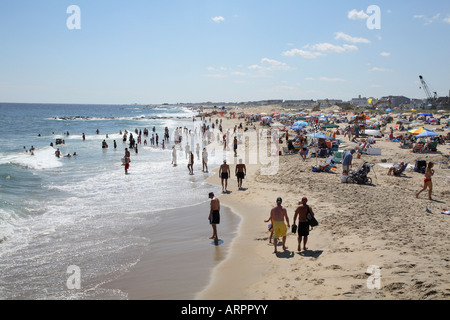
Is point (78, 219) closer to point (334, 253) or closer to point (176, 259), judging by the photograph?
point (176, 259)

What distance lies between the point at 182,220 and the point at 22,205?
246 inches

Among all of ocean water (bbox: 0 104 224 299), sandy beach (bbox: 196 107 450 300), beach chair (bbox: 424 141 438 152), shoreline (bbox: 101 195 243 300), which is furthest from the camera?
beach chair (bbox: 424 141 438 152)

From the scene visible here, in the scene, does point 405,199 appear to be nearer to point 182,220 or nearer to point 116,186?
point 182,220

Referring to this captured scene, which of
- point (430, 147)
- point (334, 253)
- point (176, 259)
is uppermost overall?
point (430, 147)

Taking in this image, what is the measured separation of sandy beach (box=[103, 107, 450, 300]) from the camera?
503cm

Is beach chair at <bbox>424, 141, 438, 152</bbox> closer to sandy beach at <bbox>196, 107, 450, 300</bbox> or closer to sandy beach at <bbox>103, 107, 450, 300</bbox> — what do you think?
sandy beach at <bbox>196, 107, 450, 300</bbox>

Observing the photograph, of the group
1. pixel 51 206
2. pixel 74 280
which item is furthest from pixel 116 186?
pixel 74 280

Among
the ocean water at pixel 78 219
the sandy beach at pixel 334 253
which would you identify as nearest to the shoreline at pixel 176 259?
the sandy beach at pixel 334 253

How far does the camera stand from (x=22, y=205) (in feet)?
38.0

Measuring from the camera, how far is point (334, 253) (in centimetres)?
660

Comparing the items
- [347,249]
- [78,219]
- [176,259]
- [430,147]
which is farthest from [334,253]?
[430,147]

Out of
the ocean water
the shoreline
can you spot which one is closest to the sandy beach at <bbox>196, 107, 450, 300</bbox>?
the shoreline

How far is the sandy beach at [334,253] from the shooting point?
198 inches

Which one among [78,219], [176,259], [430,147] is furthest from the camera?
[430,147]
